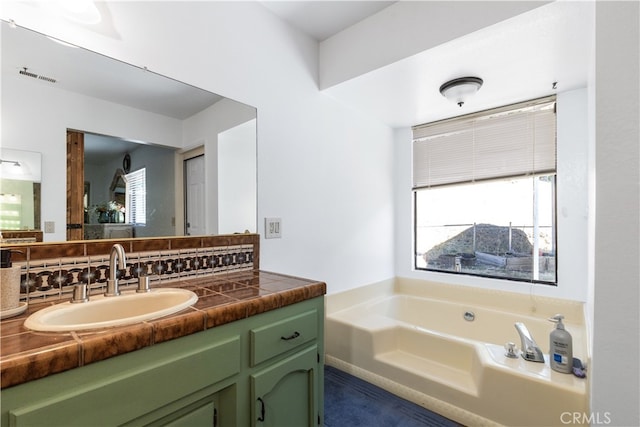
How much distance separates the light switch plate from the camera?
1.91m

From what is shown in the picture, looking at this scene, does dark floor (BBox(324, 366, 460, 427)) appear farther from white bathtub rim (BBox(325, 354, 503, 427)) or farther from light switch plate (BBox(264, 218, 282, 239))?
light switch plate (BBox(264, 218, 282, 239))

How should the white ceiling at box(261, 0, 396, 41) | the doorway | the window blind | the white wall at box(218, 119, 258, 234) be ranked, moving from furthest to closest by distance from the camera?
the window blind, the white ceiling at box(261, 0, 396, 41), the white wall at box(218, 119, 258, 234), the doorway

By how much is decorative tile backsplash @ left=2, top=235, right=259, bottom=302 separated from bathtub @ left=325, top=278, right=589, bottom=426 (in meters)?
0.98

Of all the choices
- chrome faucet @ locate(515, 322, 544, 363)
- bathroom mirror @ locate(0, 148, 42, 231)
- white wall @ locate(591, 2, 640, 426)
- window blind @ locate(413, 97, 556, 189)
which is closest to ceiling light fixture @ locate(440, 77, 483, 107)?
window blind @ locate(413, 97, 556, 189)

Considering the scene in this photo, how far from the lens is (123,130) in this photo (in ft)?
4.47

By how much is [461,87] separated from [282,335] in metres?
1.93

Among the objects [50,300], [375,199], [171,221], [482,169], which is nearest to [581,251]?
[482,169]

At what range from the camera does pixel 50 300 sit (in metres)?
1.10

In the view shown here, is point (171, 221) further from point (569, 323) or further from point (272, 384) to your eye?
point (569, 323)

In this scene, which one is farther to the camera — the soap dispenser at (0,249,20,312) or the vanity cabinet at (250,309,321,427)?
the vanity cabinet at (250,309,321,427)

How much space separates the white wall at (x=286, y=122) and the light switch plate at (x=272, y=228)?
0.13 ft

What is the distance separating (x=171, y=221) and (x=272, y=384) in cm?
91

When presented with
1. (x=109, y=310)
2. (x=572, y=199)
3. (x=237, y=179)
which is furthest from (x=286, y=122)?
(x=572, y=199)

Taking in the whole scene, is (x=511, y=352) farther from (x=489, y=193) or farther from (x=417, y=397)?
(x=489, y=193)
